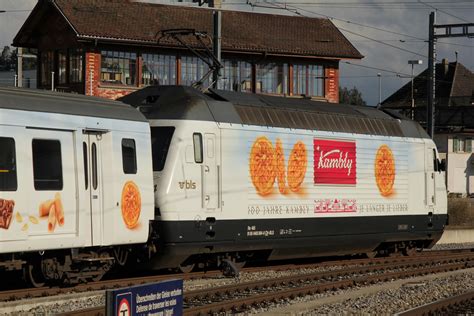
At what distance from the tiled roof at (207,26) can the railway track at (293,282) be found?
20.9 metres

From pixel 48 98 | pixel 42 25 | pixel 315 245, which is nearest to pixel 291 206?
pixel 315 245

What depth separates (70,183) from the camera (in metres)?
15.3

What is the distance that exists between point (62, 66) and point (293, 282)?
2944 centimetres

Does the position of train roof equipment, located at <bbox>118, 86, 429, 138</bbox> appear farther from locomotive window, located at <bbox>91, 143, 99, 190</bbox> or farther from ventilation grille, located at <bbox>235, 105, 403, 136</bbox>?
locomotive window, located at <bbox>91, 143, 99, 190</bbox>

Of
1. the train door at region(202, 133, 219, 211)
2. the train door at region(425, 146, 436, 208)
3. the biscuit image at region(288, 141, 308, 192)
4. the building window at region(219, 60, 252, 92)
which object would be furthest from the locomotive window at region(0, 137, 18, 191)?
the building window at region(219, 60, 252, 92)

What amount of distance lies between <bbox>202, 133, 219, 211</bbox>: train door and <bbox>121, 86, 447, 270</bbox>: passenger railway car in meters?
0.02

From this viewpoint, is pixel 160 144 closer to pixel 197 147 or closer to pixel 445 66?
pixel 197 147

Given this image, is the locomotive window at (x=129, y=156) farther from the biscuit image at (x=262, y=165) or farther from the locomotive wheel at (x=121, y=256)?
the biscuit image at (x=262, y=165)

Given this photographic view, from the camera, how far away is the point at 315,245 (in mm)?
21812

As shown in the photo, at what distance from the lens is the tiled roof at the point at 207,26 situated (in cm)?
4309

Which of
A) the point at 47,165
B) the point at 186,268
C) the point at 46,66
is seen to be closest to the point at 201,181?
the point at 186,268

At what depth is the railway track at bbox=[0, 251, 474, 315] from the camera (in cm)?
1499

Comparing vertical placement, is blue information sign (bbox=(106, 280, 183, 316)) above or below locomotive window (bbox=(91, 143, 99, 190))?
below

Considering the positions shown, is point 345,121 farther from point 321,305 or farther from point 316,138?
point 321,305
